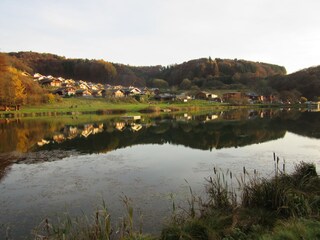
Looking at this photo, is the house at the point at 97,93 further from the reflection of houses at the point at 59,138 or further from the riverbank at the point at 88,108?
the reflection of houses at the point at 59,138

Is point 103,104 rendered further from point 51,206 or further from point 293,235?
point 293,235

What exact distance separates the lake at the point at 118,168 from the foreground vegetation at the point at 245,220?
107 centimetres

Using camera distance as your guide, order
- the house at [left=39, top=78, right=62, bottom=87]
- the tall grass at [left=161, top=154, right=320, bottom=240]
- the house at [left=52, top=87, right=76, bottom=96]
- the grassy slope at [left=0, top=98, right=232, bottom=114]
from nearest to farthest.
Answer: the tall grass at [left=161, top=154, right=320, bottom=240], the grassy slope at [left=0, top=98, right=232, bottom=114], the house at [left=52, top=87, right=76, bottom=96], the house at [left=39, top=78, right=62, bottom=87]

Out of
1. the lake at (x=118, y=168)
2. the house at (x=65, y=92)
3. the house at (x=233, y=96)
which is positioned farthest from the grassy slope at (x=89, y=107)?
the lake at (x=118, y=168)

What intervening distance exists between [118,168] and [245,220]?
325 inches

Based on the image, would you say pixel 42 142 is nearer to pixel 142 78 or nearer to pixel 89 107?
pixel 89 107

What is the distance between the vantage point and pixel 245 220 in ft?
20.5

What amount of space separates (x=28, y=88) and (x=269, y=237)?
2163 inches

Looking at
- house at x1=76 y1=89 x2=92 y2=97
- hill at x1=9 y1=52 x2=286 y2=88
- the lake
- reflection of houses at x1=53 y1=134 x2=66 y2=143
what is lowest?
the lake

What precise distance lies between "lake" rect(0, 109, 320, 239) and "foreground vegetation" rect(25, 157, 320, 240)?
1.07 m

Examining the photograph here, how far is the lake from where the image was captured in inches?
335

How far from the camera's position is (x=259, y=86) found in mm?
106688

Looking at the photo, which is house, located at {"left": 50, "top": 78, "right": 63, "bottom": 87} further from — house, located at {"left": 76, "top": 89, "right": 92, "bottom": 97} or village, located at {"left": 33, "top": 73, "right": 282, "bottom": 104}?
house, located at {"left": 76, "top": 89, "right": 92, "bottom": 97}

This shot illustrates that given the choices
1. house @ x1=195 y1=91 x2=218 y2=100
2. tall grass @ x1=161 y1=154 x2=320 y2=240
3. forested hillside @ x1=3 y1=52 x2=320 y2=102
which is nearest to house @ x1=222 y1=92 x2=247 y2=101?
house @ x1=195 y1=91 x2=218 y2=100
